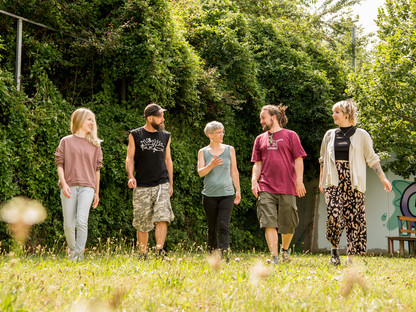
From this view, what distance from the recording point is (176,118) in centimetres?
1166

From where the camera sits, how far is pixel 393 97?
13.8 meters

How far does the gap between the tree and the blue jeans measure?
9.54m

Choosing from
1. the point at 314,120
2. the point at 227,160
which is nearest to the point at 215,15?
the point at 314,120

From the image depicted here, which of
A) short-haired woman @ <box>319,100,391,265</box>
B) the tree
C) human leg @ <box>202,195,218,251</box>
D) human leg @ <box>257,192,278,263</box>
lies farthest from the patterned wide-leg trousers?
the tree

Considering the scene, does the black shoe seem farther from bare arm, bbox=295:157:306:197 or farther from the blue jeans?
the blue jeans

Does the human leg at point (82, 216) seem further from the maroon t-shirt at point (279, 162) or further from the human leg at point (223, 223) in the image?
the maroon t-shirt at point (279, 162)

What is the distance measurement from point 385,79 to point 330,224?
8147 millimetres

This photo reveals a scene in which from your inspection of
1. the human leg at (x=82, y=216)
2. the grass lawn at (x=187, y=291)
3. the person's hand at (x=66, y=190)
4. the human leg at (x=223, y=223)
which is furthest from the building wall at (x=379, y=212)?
the grass lawn at (x=187, y=291)

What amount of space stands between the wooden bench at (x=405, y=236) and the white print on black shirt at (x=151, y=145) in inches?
399

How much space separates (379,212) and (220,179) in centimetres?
1179

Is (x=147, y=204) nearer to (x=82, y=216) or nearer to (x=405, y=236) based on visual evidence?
(x=82, y=216)

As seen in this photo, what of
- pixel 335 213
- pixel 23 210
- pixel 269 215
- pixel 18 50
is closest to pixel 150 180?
pixel 269 215

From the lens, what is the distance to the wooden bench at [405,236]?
49.6ft

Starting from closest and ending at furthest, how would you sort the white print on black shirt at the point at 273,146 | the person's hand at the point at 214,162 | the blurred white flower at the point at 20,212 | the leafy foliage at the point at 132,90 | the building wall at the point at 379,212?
1. the person's hand at the point at 214,162
2. the white print on black shirt at the point at 273,146
3. the blurred white flower at the point at 20,212
4. the leafy foliage at the point at 132,90
5. the building wall at the point at 379,212
